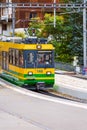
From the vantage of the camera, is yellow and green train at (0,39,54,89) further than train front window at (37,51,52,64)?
No

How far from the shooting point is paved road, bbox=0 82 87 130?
14.1 m

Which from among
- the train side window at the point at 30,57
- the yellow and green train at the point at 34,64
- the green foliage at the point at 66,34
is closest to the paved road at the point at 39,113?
the yellow and green train at the point at 34,64

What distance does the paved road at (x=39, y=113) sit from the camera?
554 inches

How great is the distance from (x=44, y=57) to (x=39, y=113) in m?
11.4

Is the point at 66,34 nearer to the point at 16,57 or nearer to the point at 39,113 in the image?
the point at 16,57

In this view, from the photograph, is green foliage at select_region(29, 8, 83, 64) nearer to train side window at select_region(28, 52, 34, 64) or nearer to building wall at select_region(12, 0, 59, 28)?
building wall at select_region(12, 0, 59, 28)

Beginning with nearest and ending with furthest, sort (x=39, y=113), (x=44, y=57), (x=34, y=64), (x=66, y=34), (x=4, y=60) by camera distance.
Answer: (x=39, y=113) < (x=34, y=64) < (x=44, y=57) < (x=4, y=60) < (x=66, y=34)

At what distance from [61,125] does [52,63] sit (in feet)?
45.9

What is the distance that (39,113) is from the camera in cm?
1669

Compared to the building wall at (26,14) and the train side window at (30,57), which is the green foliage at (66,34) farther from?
the train side window at (30,57)

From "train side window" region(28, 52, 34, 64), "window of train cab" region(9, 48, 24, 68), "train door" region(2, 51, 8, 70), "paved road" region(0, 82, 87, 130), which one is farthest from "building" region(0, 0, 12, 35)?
"paved road" region(0, 82, 87, 130)

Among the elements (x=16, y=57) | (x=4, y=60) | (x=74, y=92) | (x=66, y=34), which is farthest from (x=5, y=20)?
A: (x=74, y=92)

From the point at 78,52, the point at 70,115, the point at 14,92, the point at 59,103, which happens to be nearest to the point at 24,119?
the point at 70,115

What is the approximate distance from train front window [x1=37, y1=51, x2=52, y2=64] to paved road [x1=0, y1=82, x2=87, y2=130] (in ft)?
18.5
